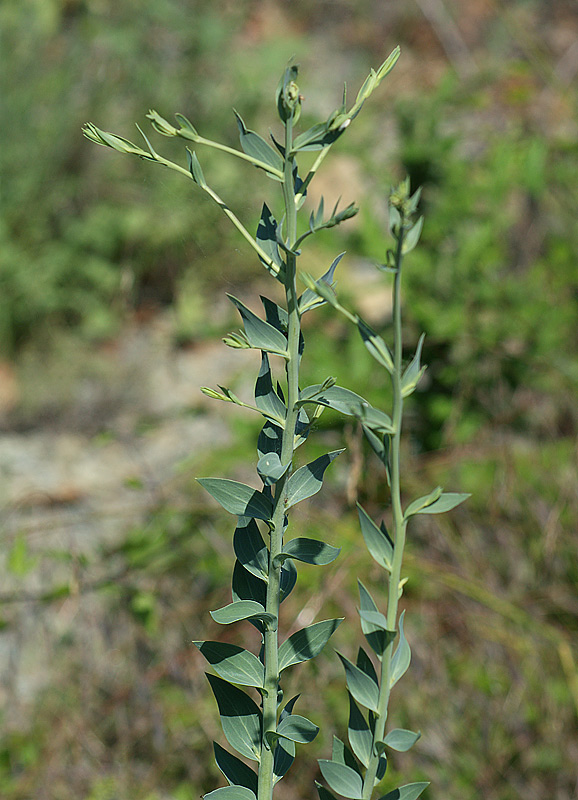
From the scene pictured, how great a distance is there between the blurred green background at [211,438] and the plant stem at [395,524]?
11cm

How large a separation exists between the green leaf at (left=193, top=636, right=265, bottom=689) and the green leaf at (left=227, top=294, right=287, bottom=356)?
0.46 ft

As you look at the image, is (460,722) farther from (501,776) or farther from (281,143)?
(281,143)

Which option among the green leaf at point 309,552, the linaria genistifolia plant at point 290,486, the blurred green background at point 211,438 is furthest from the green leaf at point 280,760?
the blurred green background at point 211,438

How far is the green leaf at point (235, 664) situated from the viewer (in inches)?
13.5

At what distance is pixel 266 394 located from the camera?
0.33 meters

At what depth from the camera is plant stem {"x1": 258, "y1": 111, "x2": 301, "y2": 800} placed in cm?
30

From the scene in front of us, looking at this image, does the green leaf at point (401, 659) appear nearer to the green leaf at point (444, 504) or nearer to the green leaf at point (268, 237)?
the green leaf at point (444, 504)

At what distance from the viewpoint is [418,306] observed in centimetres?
168

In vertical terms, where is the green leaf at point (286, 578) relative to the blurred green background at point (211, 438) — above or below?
above

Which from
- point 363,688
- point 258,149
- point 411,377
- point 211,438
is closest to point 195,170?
point 258,149

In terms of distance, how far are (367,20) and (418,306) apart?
14.0ft

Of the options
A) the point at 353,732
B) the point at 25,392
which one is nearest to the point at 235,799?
the point at 353,732

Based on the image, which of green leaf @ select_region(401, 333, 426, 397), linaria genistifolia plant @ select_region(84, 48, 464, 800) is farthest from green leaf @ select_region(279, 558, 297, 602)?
green leaf @ select_region(401, 333, 426, 397)

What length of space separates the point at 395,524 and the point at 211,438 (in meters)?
2.22
